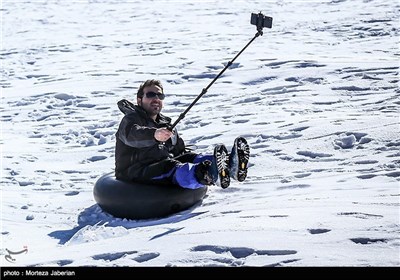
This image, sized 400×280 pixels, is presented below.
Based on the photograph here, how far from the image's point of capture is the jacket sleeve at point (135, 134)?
5.73 metres

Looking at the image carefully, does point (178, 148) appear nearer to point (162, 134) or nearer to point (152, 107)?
point (152, 107)

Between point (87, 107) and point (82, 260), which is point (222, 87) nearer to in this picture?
point (87, 107)

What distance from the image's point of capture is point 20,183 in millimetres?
7621

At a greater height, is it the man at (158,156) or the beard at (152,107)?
the beard at (152,107)

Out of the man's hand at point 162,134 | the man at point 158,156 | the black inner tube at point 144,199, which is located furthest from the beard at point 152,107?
the black inner tube at point 144,199

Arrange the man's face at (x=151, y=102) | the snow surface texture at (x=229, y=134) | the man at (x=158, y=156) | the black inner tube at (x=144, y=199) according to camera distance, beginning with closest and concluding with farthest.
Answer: the snow surface texture at (x=229, y=134), the man at (x=158, y=156), the black inner tube at (x=144, y=199), the man's face at (x=151, y=102)

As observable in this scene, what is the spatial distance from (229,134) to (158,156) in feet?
9.68

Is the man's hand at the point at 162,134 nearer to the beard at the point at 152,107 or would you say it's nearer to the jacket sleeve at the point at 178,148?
the beard at the point at 152,107

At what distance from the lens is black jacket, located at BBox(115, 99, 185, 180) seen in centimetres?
580

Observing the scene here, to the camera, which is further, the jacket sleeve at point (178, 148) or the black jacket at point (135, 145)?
the jacket sleeve at point (178, 148)

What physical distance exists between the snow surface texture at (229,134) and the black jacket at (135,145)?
552 millimetres

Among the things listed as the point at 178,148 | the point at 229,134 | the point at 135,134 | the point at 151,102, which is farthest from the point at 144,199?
the point at 229,134

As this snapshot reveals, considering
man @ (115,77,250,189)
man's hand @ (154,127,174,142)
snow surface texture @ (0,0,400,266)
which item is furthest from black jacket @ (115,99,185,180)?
snow surface texture @ (0,0,400,266)

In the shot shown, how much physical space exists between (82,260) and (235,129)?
4.98m
